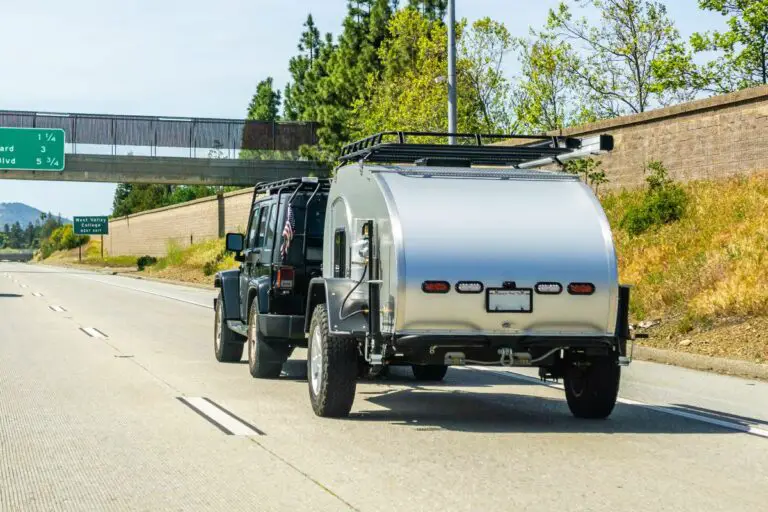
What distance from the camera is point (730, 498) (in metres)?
6.89

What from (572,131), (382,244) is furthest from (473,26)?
(382,244)

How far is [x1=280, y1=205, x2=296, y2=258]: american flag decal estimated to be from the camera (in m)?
12.7

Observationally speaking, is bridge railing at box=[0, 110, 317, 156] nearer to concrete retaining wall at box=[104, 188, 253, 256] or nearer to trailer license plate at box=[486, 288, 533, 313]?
concrete retaining wall at box=[104, 188, 253, 256]

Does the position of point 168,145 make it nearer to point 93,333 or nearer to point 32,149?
point 32,149

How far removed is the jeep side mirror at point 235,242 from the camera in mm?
14578

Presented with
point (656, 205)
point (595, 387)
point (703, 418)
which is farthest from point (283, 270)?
point (656, 205)

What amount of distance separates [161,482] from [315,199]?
19.9ft

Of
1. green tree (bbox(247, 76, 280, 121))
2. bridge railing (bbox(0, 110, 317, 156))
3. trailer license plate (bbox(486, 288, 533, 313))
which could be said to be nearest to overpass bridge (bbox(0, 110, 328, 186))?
bridge railing (bbox(0, 110, 317, 156))

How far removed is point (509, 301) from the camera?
9.25 metres

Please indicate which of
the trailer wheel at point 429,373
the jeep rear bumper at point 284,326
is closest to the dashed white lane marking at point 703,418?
the trailer wheel at point 429,373

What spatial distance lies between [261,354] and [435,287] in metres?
4.38

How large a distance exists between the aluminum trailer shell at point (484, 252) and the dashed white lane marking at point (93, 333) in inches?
441

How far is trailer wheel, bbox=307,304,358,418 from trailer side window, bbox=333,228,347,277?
0.76 meters

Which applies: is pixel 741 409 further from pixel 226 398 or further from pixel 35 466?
pixel 35 466
